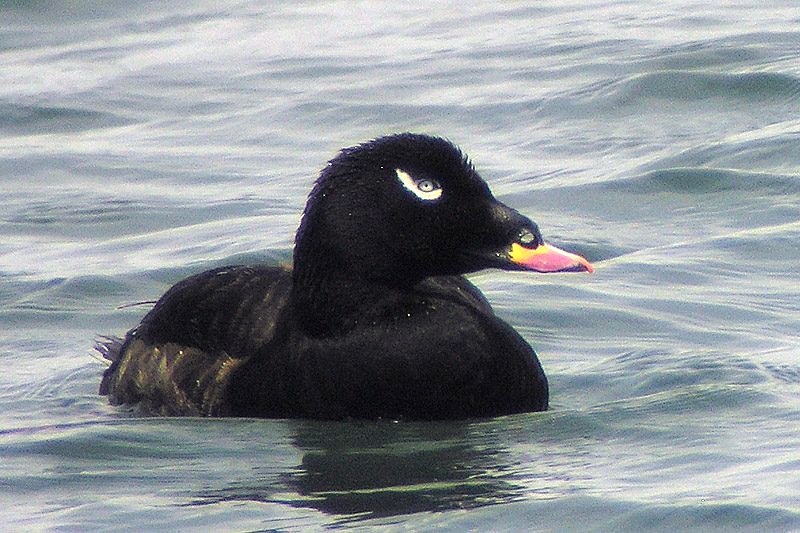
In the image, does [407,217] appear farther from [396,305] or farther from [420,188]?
[396,305]

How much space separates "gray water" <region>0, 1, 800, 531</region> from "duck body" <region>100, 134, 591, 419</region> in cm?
11

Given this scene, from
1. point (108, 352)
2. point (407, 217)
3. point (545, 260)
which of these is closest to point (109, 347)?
point (108, 352)

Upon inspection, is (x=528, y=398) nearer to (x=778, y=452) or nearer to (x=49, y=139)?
(x=778, y=452)

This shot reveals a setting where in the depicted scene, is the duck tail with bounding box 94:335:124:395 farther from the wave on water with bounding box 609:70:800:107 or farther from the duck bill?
the wave on water with bounding box 609:70:800:107

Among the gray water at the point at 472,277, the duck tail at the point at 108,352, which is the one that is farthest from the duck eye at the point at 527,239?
the duck tail at the point at 108,352

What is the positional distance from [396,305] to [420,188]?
1.46 feet

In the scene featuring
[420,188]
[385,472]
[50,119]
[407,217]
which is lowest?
[385,472]

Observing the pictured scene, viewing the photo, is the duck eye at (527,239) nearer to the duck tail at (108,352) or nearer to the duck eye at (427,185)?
the duck eye at (427,185)

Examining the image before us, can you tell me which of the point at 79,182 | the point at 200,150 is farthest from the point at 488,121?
the point at 79,182

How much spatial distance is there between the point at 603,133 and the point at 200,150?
2.74 m

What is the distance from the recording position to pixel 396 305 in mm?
7461

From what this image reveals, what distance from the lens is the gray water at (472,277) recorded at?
22.1 ft

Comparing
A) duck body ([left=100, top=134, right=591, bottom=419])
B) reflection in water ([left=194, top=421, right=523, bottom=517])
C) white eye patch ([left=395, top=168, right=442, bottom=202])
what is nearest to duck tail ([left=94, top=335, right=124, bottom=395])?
duck body ([left=100, top=134, right=591, bottom=419])

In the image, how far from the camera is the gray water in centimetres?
675
